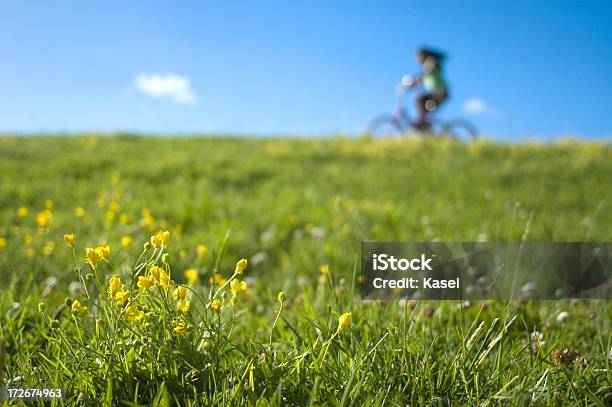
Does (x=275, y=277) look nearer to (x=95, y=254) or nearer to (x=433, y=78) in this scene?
(x=95, y=254)

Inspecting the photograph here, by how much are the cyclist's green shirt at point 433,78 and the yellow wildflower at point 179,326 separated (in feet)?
45.5

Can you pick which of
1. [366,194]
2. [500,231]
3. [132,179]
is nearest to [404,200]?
[366,194]

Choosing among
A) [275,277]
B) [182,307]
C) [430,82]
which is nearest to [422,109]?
[430,82]

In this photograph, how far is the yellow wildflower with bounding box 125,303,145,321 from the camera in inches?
53.4

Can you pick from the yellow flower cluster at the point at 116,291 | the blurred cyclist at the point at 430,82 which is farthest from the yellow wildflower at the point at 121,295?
the blurred cyclist at the point at 430,82

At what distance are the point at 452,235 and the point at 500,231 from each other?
566mm

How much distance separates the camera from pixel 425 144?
1137 centimetres

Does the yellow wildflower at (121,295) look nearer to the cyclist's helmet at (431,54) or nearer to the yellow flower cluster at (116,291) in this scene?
the yellow flower cluster at (116,291)

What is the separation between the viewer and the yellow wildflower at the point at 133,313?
1357 millimetres

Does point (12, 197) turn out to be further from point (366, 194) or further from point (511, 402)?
point (511, 402)

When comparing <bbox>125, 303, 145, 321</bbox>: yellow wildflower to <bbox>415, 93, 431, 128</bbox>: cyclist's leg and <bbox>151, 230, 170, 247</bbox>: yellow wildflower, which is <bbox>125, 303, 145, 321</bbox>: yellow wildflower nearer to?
<bbox>151, 230, 170, 247</bbox>: yellow wildflower

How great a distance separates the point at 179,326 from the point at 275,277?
1.91 metres

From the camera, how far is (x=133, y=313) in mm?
1393

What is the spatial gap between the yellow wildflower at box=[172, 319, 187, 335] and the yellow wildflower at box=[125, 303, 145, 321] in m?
0.10
